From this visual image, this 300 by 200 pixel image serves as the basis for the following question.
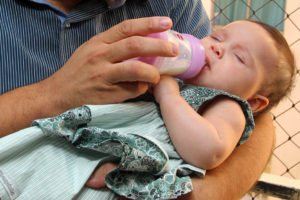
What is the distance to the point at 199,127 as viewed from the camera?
0.58 metres

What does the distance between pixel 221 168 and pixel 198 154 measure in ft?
0.45

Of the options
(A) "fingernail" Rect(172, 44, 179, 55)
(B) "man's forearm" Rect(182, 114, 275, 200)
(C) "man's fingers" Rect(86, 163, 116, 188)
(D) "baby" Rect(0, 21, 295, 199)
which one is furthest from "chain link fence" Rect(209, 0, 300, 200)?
(C) "man's fingers" Rect(86, 163, 116, 188)

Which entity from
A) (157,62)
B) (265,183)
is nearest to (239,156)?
(157,62)

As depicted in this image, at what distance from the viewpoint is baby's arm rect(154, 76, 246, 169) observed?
1.88 feet

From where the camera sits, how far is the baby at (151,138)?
536 mm

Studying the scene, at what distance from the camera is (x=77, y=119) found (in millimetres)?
557

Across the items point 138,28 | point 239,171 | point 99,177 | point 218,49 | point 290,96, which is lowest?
point 290,96

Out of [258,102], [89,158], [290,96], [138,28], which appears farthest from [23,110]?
[290,96]

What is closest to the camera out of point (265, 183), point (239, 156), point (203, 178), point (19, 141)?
point (19, 141)

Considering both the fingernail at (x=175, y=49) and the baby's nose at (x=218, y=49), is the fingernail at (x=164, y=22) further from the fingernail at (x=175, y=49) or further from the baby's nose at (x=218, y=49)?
the baby's nose at (x=218, y=49)

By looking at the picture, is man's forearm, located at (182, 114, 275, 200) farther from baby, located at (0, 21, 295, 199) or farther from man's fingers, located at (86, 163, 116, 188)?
man's fingers, located at (86, 163, 116, 188)

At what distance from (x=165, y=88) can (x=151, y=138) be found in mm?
121

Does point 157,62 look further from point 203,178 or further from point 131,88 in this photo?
point 203,178

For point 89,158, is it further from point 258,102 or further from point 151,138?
point 258,102
